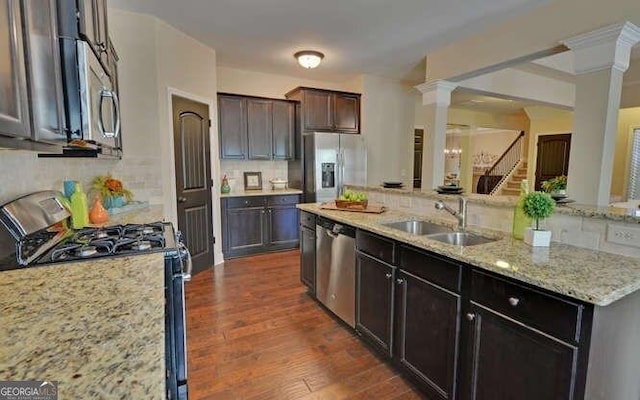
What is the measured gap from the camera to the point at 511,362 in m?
1.38

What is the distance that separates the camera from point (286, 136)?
5133mm

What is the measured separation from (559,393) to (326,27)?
3620 mm

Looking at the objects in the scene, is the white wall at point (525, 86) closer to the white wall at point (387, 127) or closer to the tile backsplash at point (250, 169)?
the white wall at point (387, 127)

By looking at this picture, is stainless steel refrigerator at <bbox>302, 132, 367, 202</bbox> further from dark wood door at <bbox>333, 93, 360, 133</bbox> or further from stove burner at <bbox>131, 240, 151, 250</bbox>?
stove burner at <bbox>131, 240, 151, 250</bbox>

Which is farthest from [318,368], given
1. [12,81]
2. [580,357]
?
[12,81]

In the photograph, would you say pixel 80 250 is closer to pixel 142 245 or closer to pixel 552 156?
pixel 142 245

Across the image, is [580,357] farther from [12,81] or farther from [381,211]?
[12,81]

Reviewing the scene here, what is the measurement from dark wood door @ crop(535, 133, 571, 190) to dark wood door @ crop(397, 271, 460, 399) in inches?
301

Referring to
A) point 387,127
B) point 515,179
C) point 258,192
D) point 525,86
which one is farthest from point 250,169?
point 515,179

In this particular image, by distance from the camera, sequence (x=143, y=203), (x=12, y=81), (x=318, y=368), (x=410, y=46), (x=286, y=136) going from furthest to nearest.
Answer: (x=286, y=136) < (x=410, y=46) < (x=143, y=203) < (x=318, y=368) < (x=12, y=81)

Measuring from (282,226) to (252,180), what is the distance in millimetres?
958

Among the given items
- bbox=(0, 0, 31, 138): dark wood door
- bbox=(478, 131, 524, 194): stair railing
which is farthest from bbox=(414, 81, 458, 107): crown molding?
bbox=(478, 131, 524, 194): stair railing

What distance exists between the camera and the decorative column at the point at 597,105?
2.56 metres

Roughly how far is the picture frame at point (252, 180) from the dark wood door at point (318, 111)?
1.12 m
